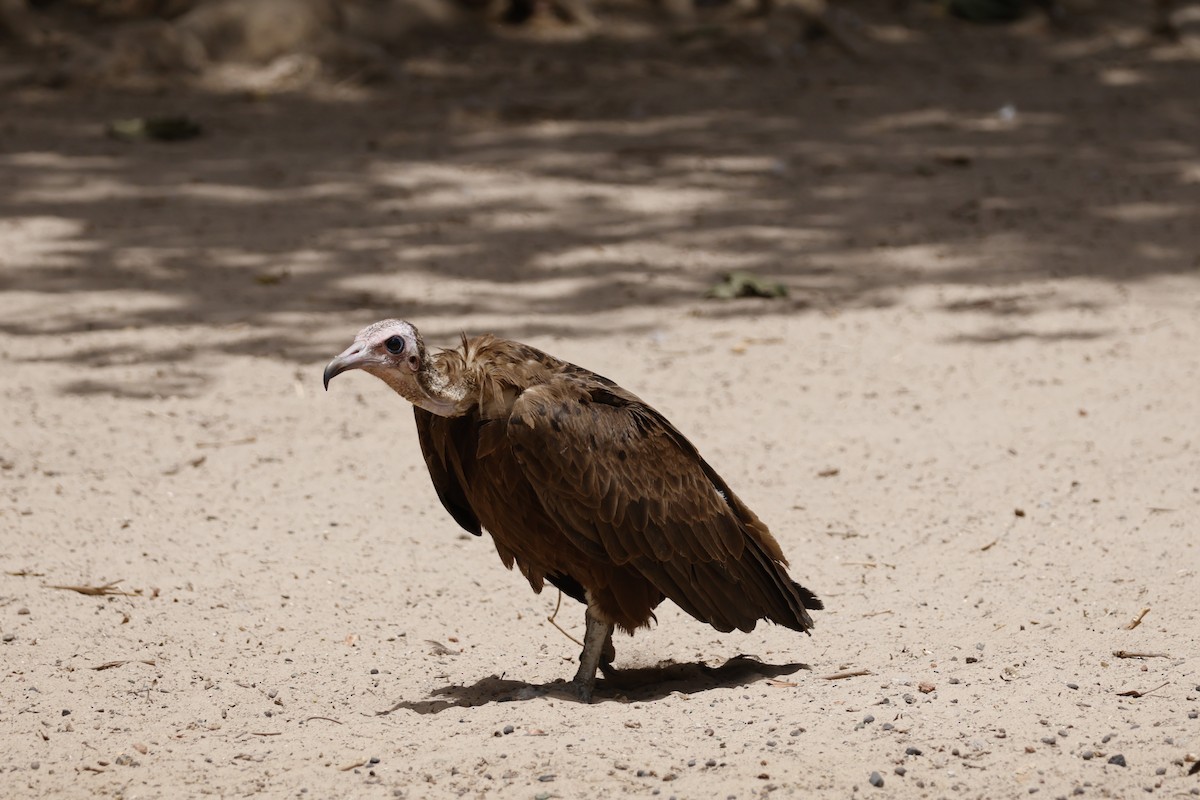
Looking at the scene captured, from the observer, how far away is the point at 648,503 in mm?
4148

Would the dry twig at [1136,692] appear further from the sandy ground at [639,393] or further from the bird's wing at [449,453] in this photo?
the bird's wing at [449,453]

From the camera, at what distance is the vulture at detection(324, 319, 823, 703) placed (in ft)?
12.8

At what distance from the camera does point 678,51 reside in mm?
12695

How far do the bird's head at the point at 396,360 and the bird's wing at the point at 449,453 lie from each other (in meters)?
0.22

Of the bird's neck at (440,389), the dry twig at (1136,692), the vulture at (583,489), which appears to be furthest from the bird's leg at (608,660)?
the dry twig at (1136,692)

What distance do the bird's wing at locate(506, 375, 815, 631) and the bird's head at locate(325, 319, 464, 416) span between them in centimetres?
26

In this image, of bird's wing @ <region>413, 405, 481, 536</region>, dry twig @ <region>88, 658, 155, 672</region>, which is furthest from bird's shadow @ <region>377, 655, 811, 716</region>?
dry twig @ <region>88, 658, 155, 672</region>

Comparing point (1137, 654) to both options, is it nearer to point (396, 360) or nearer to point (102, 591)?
point (396, 360)

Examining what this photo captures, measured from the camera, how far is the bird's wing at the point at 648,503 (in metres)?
3.94

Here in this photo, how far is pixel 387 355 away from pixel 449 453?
1.39 feet

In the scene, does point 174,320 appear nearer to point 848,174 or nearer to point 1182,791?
point 848,174

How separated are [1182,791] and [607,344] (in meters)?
4.32

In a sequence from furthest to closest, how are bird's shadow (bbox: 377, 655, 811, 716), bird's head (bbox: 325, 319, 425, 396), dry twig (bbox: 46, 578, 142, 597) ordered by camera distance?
dry twig (bbox: 46, 578, 142, 597), bird's shadow (bbox: 377, 655, 811, 716), bird's head (bbox: 325, 319, 425, 396)

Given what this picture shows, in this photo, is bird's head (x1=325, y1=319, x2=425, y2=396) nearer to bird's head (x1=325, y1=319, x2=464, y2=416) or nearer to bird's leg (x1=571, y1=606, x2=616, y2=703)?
bird's head (x1=325, y1=319, x2=464, y2=416)
